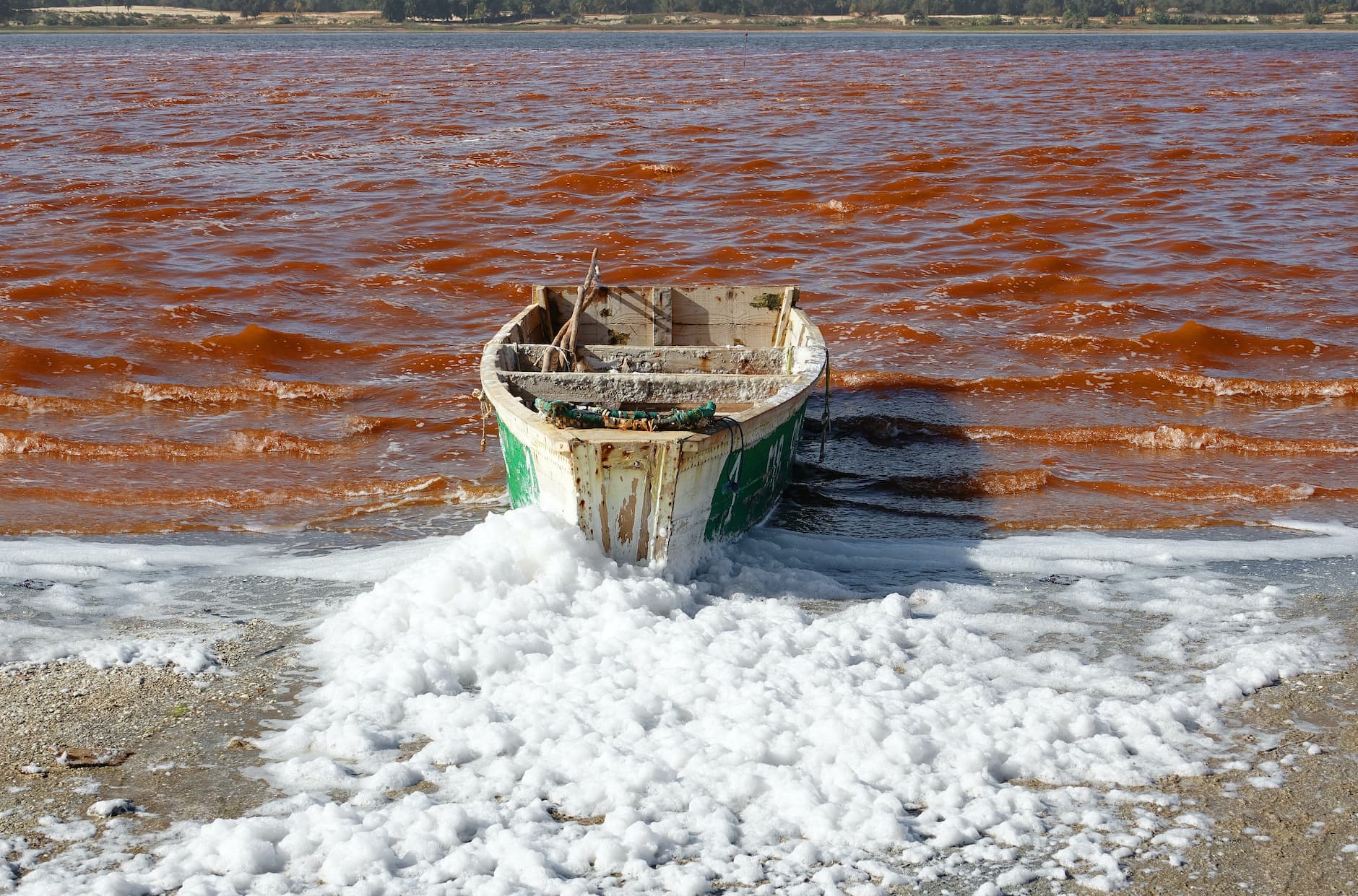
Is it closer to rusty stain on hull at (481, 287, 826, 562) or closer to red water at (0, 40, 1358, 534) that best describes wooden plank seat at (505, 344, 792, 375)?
rusty stain on hull at (481, 287, 826, 562)

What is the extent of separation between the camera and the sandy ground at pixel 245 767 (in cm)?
481

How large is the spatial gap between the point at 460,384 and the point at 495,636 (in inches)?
253

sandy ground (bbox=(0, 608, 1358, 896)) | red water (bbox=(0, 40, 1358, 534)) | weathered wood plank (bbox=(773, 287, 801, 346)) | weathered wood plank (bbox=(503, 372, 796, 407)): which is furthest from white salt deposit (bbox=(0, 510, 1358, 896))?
weathered wood plank (bbox=(773, 287, 801, 346))

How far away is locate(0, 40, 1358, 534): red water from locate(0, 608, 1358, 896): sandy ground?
112 inches

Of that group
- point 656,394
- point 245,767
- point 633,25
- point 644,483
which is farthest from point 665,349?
point 633,25

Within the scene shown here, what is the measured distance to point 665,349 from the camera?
9.40 m

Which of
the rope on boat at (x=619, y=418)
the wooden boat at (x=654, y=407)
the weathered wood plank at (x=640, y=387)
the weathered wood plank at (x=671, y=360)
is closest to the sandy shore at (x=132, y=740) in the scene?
the wooden boat at (x=654, y=407)

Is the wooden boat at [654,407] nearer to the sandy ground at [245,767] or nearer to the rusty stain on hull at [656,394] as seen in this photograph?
the rusty stain on hull at [656,394]

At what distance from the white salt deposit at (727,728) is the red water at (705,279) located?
2.15m

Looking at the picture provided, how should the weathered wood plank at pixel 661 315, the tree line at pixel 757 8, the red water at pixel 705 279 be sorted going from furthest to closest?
the tree line at pixel 757 8, the weathered wood plank at pixel 661 315, the red water at pixel 705 279

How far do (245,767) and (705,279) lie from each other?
1246cm

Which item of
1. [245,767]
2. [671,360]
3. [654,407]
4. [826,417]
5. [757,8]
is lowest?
[245,767]

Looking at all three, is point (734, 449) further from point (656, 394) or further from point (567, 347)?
point (567, 347)

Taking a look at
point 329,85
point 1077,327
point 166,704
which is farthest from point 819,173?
point 329,85
